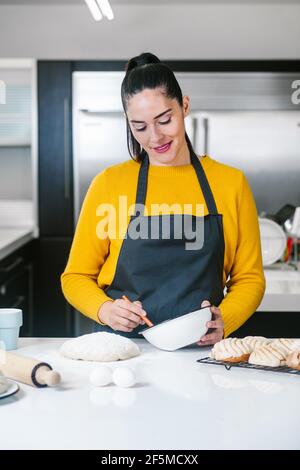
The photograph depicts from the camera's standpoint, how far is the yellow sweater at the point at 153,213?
2.01m

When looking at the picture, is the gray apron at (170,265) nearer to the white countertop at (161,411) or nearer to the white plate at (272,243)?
the white countertop at (161,411)

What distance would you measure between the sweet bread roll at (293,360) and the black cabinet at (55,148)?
3.52 m

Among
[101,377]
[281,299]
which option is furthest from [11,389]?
[281,299]

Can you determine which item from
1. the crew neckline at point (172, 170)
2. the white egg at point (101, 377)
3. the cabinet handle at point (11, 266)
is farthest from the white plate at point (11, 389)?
the cabinet handle at point (11, 266)

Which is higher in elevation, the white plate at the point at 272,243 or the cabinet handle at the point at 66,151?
the cabinet handle at the point at 66,151

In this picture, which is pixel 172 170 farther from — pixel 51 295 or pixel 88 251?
pixel 51 295

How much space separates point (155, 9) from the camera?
5.04 metres

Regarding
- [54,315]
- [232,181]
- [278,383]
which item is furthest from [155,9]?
[278,383]

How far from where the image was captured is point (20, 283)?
454 centimetres

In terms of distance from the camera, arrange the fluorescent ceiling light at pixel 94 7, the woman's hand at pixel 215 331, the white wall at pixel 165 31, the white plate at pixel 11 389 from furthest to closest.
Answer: the white wall at pixel 165 31 < the fluorescent ceiling light at pixel 94 7 < the woman's hand at pixel 215 331 < the white plate at pixel 11 389

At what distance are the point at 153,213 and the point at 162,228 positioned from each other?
50mm

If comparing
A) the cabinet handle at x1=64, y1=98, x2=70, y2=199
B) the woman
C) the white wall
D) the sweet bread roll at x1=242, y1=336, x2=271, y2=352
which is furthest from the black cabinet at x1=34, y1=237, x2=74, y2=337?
the sweet bread roll at x1=242, y1=336, x2=271, y2=352
